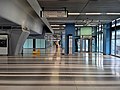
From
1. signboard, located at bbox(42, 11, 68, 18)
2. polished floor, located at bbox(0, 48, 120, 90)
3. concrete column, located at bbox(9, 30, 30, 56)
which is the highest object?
signboard, located at bbox(42, 11, 68, 18)

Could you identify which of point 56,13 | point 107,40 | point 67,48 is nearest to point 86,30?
point 107,40

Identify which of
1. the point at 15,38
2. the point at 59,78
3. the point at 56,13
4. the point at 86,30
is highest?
the point at 86,30

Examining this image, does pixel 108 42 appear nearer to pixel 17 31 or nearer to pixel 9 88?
pixel 17 31

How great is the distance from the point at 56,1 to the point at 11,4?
14.4 feet

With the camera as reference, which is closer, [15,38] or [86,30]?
[15,38]

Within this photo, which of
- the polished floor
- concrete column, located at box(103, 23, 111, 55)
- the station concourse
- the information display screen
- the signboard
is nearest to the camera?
the polished floor

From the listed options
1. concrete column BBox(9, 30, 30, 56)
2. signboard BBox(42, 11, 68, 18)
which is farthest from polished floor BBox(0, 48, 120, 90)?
concrete column BBox(9, 30, 30, 56)

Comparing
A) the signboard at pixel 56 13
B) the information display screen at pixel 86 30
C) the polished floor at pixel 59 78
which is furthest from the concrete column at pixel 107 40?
the polished floor at pixel 59 78

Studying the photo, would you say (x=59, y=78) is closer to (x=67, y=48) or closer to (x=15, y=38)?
(x=15, y=38)

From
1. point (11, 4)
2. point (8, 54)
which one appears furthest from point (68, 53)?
point (11, 4)

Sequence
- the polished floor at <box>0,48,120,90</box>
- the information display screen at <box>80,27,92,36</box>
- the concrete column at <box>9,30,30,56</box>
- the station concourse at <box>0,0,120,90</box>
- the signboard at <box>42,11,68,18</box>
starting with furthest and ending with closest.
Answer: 1. the information display screen at <box>80,27,92,36</box>
2. the concrete column at <box>9,30,30,56</box>
3. the signboard at <box>42,11,68,18</box>
4. the station concourse at <box>0,0,120,90</box>
5. the polished floor at <box>0,48,120,90</box>

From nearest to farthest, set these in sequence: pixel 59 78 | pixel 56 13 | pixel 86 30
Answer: pixel 59 78
pixel 56 13
pixel 86 30

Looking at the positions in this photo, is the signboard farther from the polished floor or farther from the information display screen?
the information display screen

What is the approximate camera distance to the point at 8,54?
25219 millimetres
